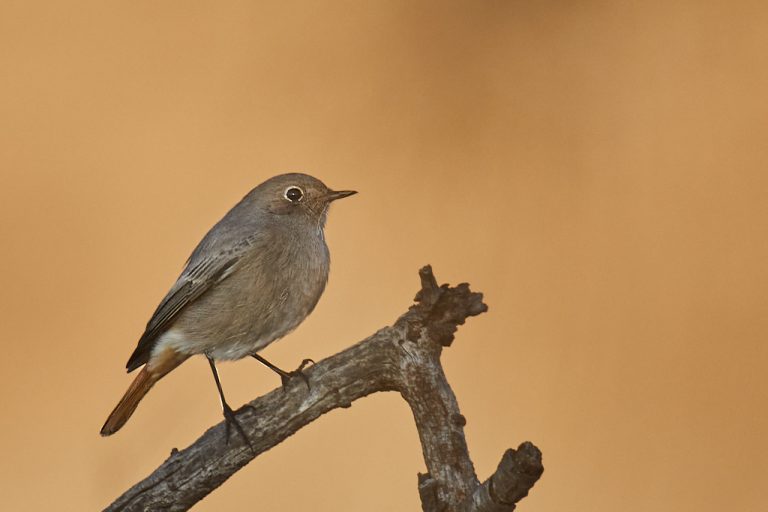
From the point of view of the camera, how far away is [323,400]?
4207mm

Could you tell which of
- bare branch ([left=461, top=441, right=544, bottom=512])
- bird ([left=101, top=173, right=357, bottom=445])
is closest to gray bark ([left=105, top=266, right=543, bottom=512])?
bare branch ([left=461, top=441, right=544, bottom=512])

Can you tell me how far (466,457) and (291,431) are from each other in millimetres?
841

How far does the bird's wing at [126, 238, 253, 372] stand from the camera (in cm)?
493

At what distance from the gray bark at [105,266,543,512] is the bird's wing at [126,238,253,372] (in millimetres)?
732

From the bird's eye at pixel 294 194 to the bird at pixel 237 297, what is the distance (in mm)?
30

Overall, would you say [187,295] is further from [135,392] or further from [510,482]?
[510,482]

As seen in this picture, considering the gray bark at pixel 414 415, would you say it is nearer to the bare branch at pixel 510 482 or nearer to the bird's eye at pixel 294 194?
the bare branch at pixel 510 482

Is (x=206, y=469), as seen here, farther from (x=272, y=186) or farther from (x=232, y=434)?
(x=272, y=186)

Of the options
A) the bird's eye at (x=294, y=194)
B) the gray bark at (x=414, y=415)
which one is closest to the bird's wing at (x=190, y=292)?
the bird's eye at (x=294, y=194)

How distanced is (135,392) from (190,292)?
58cm

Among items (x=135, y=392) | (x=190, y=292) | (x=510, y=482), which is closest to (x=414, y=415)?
(x=510, y=482)

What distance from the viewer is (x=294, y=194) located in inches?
209

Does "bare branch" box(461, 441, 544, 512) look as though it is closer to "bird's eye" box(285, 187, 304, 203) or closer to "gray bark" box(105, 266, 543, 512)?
"gray bark" box(105, 266, 543, 512)

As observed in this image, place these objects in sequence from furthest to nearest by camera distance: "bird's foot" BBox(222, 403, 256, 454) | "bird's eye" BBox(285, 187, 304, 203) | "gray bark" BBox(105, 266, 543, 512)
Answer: "bird's eye" BBox(285, 187, 304, 203)
"bird's foot" BBox(222, 403, 256, 454)
"gray bark" BBox(105, 266, 543, 512)
